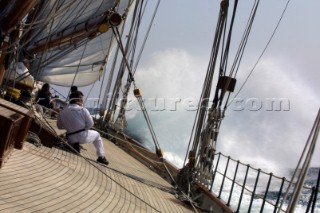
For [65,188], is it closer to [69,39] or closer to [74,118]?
[74,118]

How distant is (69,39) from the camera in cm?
888

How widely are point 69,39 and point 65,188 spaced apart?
5.30 m

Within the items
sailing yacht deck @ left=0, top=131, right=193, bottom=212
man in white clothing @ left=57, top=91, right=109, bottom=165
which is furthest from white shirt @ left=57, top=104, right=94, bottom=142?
sailing yacht deck @ left=0, top=131, right=193, bottom=212

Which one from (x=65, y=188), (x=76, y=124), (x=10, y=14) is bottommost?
(x=65, y=188)

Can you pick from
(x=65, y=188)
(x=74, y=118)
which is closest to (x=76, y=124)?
(x=74, y=118)

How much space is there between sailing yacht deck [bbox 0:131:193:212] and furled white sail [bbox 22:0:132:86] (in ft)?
5.40

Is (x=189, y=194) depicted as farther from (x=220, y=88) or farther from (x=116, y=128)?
(x=116, y=128)

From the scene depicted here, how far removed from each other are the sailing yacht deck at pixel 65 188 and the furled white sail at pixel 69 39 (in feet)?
5.40

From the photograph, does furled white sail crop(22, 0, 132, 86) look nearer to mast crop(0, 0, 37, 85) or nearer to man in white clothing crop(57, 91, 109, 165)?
mast crop(0, 0, 37, 85)

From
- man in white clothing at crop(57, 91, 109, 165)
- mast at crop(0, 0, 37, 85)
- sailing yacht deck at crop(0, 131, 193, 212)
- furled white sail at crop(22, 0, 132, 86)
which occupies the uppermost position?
furled white sail at crop(22, 0, 132, 86)

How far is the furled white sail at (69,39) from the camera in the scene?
732 cm

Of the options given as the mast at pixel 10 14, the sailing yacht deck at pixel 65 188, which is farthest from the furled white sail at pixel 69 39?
the sailing yacht deck at pixel 65 188

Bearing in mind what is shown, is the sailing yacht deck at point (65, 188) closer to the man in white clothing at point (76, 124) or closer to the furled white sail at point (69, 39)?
the man in white clothing at point (76, 124)

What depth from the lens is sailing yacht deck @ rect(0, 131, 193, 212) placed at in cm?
350
